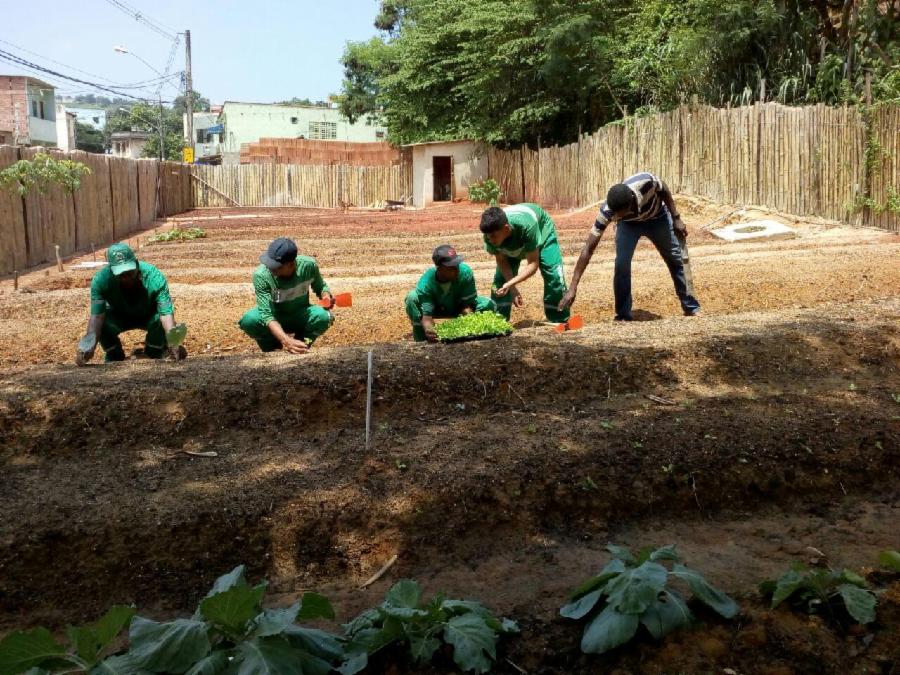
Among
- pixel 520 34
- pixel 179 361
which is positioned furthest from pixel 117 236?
pixel 179 361

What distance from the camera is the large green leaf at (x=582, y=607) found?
282 centimetres

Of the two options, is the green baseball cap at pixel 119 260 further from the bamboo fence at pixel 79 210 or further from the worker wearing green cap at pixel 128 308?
the bamboo fence at pixel 79 210

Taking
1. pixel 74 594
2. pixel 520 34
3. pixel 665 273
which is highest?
pixel 520 34

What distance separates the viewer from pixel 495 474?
4.16 meters

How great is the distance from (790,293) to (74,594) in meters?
7.83

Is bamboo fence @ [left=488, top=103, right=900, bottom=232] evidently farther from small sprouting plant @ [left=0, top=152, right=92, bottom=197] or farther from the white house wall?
small sprouting plant @ [left=0, top=152, right=92, bottom=197]

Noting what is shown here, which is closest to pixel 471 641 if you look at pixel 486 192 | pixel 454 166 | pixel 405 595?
pixel 405 595

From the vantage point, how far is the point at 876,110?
12.5m

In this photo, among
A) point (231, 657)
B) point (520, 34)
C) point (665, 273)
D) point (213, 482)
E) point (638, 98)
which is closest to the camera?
point (231, 657)

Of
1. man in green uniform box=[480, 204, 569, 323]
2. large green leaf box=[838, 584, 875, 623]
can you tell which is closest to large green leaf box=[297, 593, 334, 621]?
large green leaf box=[838, 584, 875, 623]

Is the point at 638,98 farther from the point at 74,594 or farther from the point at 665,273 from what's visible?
the point at 74,594

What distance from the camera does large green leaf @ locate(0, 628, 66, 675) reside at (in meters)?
2.50

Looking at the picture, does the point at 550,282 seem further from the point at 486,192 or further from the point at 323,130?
the point at 323,130

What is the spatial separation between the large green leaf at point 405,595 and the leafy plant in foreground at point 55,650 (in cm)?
82
